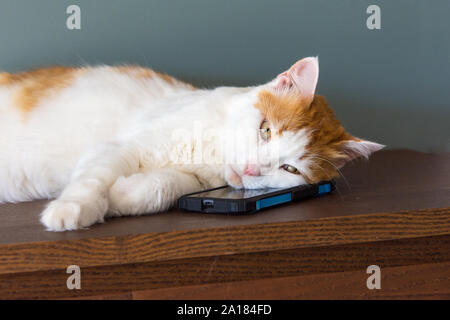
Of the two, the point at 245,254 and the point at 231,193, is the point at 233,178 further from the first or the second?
the point at 245,254

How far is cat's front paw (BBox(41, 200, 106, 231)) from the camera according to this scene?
35.0 inches

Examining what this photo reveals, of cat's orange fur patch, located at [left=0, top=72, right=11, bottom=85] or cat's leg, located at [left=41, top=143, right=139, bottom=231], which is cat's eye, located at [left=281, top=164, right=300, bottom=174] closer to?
cat's leg, located at [left=41, top=143, right=139, bottom=231]

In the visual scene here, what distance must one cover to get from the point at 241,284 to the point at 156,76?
86cm

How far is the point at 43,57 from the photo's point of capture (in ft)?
5.57

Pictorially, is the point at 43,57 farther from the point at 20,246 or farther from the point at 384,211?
the point at 384,211

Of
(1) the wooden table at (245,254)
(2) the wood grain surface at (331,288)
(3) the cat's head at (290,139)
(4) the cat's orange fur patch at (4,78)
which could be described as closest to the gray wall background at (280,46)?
(4) the cat's orange fur patch at (4,78)

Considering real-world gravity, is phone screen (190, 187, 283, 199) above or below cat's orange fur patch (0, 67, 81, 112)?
below

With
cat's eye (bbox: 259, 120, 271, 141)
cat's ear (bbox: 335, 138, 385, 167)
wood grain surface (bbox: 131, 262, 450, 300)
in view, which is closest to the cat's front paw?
wood grain surface (bbox: 131, 262, 450, 300)

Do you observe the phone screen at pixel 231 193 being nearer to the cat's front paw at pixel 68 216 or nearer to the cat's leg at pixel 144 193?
the cat's leg at pixel 144 193

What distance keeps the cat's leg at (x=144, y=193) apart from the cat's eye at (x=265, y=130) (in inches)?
9.9

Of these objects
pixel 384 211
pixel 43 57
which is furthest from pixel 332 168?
pixel 43 57

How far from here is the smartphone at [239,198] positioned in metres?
1.01

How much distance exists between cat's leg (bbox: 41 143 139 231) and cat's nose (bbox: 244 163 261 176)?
267 mm

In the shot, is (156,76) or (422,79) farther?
(422,79)
